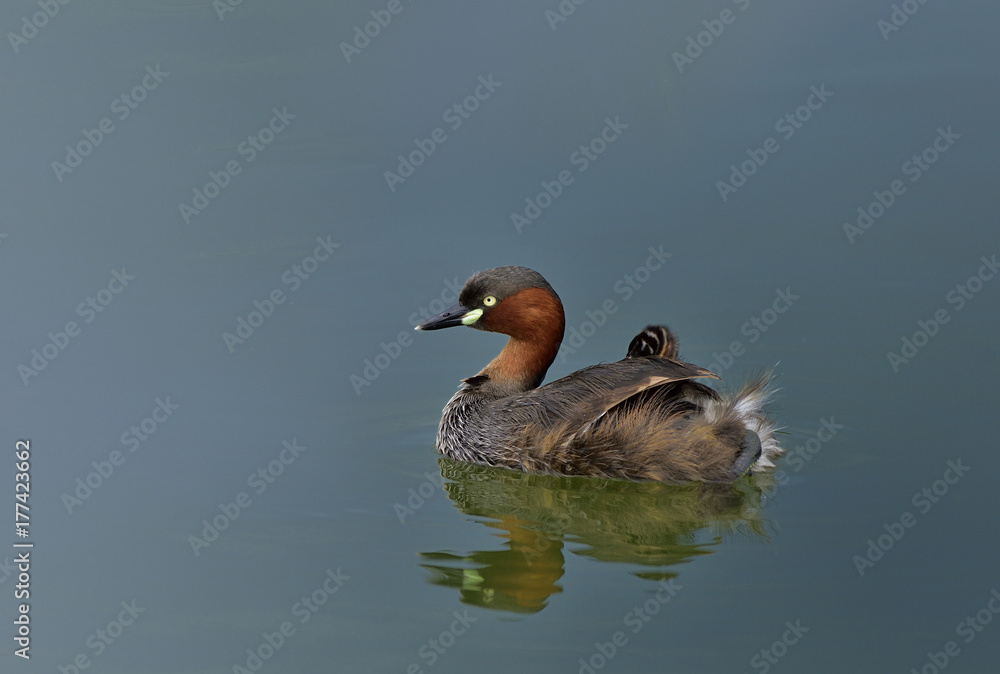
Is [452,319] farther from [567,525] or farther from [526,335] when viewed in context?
[567,525]

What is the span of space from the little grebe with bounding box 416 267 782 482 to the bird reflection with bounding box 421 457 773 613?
0.10 m

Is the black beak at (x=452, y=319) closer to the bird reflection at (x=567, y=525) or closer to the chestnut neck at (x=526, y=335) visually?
the chestnut neck at (x=526, y=335)

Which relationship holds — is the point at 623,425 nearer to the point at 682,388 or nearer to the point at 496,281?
the point at 682,388

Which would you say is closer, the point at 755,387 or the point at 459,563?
the point at 459,563

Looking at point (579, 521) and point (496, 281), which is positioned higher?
point (496, 281)

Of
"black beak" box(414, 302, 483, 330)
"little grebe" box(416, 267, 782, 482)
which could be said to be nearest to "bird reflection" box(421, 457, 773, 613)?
"little grebe" box(416, 267, 782, 482)

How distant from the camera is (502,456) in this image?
310 inches

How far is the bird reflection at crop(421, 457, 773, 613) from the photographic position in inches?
257

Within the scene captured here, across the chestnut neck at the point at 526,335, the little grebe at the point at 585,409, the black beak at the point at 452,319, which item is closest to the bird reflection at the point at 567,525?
the little grebe at the point at 585,409

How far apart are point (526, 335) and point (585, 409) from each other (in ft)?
2.60

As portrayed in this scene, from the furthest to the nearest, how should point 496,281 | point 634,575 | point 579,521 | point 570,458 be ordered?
point 496,281 < point 570,458 < point 579,521 < point 634,575

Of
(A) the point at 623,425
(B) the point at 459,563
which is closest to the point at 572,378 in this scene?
(A) the point at 623,425

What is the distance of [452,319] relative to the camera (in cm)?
823

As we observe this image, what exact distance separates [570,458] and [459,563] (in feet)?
3.79
